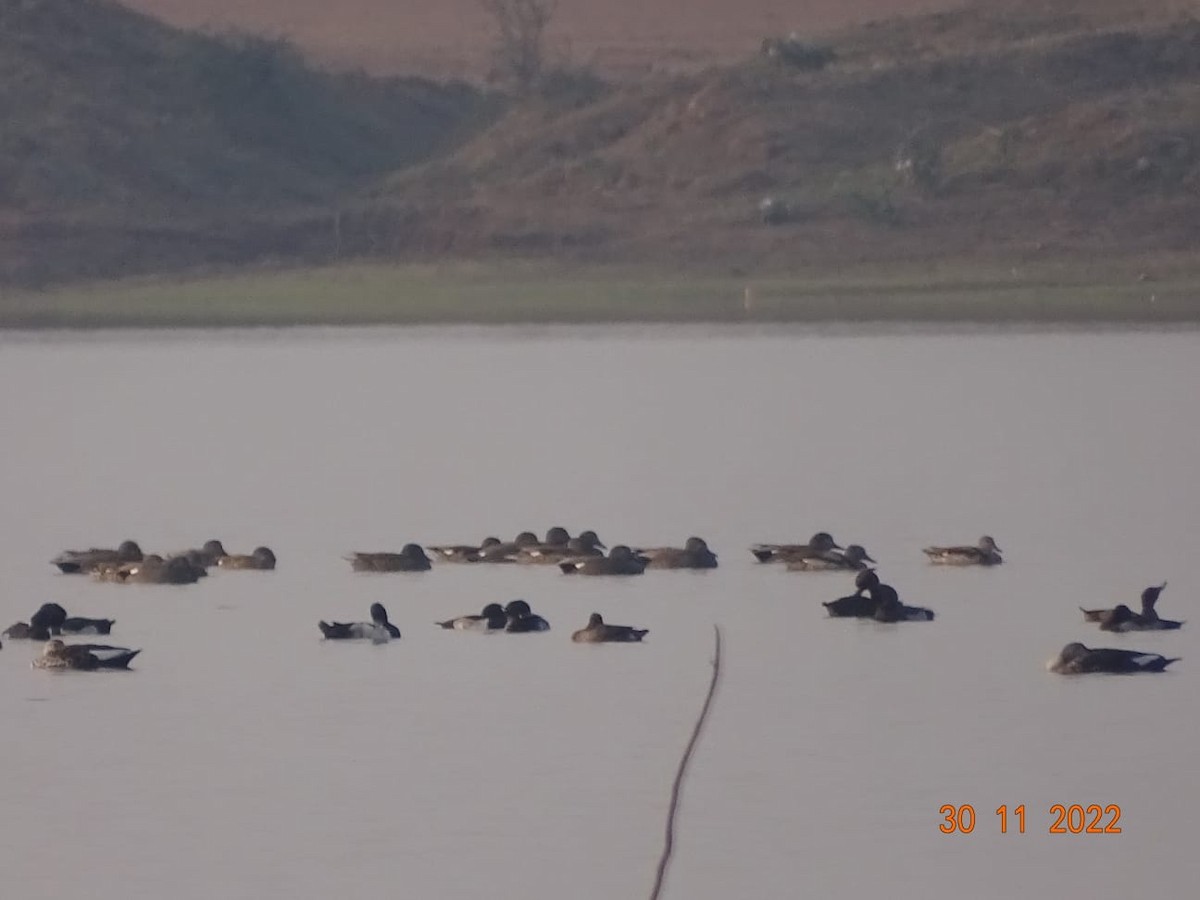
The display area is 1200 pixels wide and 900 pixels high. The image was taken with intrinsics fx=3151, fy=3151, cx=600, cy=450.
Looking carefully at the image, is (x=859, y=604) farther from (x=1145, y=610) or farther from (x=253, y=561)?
(x=253, y=561)

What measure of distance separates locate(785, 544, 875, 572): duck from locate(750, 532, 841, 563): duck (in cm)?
3

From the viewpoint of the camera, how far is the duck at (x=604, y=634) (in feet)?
51.2

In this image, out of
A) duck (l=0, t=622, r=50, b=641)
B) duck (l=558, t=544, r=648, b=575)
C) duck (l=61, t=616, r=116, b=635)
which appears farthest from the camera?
duck (l=558, t=544, r=648, b=575)

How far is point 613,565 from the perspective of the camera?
18344 millimetres

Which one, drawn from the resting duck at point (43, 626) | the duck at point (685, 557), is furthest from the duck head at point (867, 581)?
the resting duck at point (43, 626)

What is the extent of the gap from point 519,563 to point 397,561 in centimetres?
75

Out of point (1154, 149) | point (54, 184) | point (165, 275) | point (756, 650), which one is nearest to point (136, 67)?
point (54, 184)

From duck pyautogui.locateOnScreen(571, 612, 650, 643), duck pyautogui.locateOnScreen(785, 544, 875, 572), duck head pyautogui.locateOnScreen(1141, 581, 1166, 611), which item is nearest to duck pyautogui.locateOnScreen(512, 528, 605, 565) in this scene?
duck pyautogui.locateOnScreen(785, 544, 875, 572)

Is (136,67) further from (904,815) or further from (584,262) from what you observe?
(904,815)

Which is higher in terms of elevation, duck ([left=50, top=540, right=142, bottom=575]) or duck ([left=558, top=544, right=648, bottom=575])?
duck ([left=558, top=544, right=648, bottom=575])

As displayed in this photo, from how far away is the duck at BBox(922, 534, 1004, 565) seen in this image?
18328 millimetres

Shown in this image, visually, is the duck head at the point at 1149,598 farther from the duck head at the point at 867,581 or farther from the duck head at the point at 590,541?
the duck head at the point at 590,541

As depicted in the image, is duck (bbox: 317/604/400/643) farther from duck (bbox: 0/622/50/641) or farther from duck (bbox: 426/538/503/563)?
duck (bbox: 426/538/503/563)

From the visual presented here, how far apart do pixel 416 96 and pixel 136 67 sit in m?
15.3
